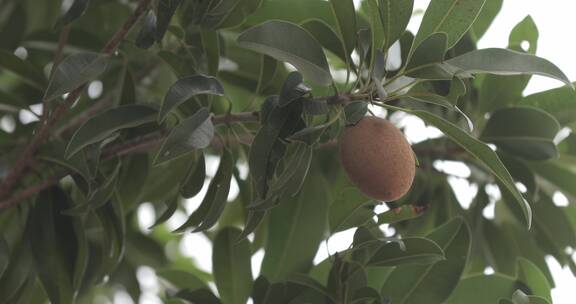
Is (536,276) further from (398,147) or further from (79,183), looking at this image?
(79,183)

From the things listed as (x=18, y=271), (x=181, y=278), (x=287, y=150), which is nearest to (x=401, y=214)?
(x=287, y=150)

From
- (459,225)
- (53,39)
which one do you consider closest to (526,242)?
(459,225)

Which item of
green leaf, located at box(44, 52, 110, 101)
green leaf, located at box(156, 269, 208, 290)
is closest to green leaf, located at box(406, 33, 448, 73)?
green leaf, located at box(44, 52, 110, 101)

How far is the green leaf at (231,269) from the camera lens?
3.67 feet

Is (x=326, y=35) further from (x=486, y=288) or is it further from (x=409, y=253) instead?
(x=486, y=288)

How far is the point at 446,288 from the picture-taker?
3.47 feet

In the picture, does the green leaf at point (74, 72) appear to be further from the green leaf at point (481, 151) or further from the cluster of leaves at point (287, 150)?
the green leaf at point (481, 151)

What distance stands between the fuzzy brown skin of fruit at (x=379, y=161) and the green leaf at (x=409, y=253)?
0.13 meters

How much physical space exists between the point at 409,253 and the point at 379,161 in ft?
0.64

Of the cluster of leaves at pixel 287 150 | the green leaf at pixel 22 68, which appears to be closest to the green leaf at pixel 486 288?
the cluster of leaves at pixel 287 150

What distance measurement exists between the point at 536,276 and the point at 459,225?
16cm

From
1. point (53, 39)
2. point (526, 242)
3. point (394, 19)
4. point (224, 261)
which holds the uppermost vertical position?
point (53, 39)

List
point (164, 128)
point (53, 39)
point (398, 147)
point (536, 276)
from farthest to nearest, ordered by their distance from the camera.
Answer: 1. point (53, 39)
2. point (536, 276)
3. point (164, 128)
4. point (398, 147)

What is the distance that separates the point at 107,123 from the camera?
911 mm
